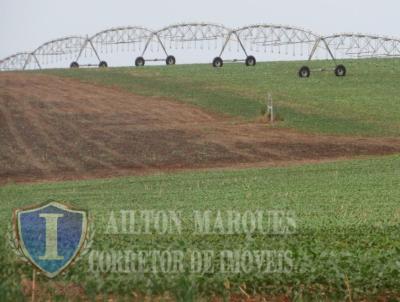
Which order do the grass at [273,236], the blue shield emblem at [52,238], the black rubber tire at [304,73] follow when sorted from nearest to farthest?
1. the grass at [273,236]
2. the blue shield emblem at [52,238]
3. the black rubber tire at [304,73]

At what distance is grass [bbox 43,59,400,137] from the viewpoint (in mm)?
51344

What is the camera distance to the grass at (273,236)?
1352cm

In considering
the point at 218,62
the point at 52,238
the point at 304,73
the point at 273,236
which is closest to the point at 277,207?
the point at 273,236

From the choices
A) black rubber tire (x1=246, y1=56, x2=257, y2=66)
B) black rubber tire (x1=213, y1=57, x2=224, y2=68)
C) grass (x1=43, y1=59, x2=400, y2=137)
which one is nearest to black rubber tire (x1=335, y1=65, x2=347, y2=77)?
grass (x1=43, y1=59, x2=400, y2=137)

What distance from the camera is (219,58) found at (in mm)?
85438

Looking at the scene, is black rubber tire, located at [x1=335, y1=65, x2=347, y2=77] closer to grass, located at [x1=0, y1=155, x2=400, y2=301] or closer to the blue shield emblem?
grass, located at [x1=0, y1=155, x2=400, y2=301]

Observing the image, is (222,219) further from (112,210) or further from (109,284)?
(109,284)

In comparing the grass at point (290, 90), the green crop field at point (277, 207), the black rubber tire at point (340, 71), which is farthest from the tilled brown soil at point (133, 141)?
the black rubber tire at point (340, 71)

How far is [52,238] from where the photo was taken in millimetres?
15164

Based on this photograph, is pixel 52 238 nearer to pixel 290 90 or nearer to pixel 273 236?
pixel 273 236

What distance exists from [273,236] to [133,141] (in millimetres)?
27174

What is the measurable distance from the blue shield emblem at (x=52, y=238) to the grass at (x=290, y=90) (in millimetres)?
31168

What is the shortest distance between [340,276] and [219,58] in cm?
7235

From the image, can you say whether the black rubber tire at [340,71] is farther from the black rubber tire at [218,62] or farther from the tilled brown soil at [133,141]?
the tilled brown soil at [133,141]
